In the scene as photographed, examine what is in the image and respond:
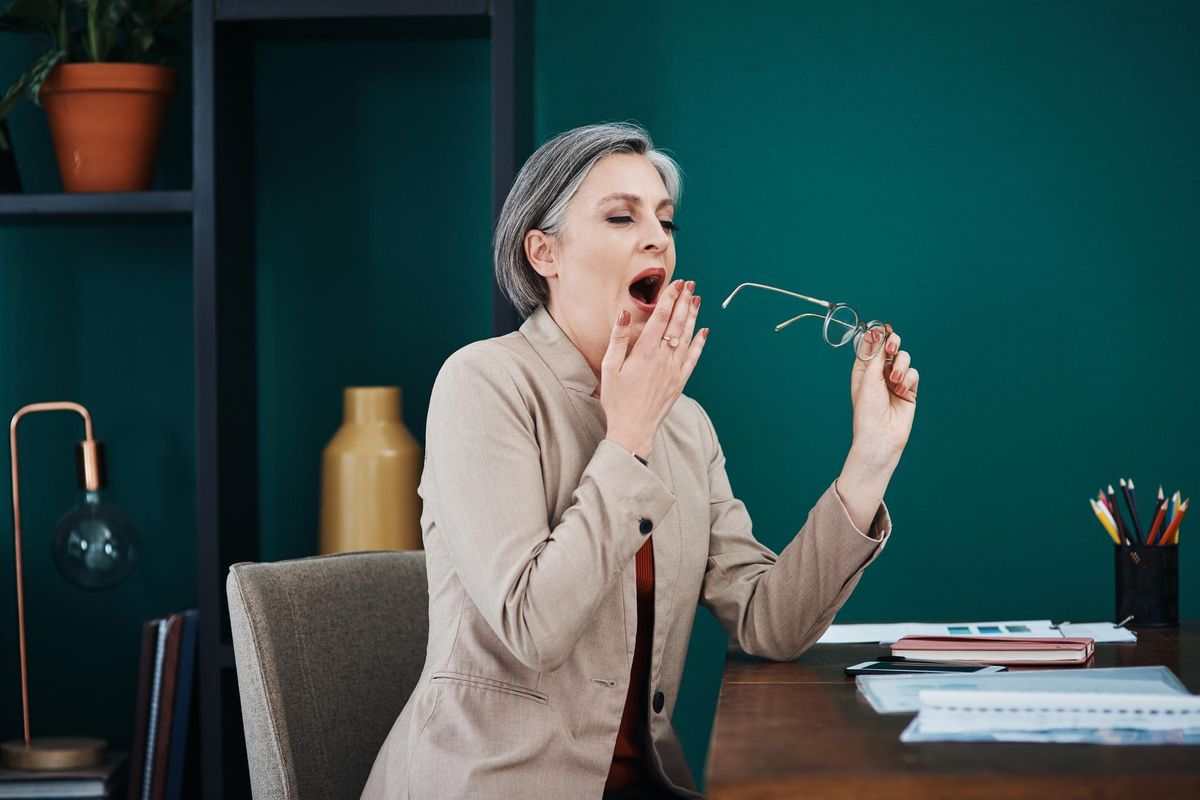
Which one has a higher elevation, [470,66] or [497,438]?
[470,66]

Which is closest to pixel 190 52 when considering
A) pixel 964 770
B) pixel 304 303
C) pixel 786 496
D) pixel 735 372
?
pixel 304 303

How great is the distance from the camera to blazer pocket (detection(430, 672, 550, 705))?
1.40 meters

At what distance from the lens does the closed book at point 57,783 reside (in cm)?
200

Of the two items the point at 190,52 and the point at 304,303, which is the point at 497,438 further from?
the point at 190,52

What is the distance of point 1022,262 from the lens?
2.16m

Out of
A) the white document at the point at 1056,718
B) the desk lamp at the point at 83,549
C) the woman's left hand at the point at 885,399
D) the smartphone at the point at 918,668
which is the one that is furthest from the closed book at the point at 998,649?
the desk lamp at the point at 83,549

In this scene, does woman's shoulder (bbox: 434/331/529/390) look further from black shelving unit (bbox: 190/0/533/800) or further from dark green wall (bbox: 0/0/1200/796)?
dark green wall (bbox: 0/0/1200/796)

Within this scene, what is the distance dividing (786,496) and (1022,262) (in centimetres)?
57

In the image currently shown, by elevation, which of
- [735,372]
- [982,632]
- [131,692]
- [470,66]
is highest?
[470,66]

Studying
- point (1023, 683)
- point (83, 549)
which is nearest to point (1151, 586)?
point (1023, 683)

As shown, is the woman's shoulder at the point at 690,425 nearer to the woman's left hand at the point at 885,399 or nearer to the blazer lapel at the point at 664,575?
the blazer lapel at the point at 664,575

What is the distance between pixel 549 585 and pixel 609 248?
0.46 m

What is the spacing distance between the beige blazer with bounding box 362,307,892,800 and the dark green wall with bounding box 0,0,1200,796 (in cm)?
66

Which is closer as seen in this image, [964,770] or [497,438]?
[964,770]
